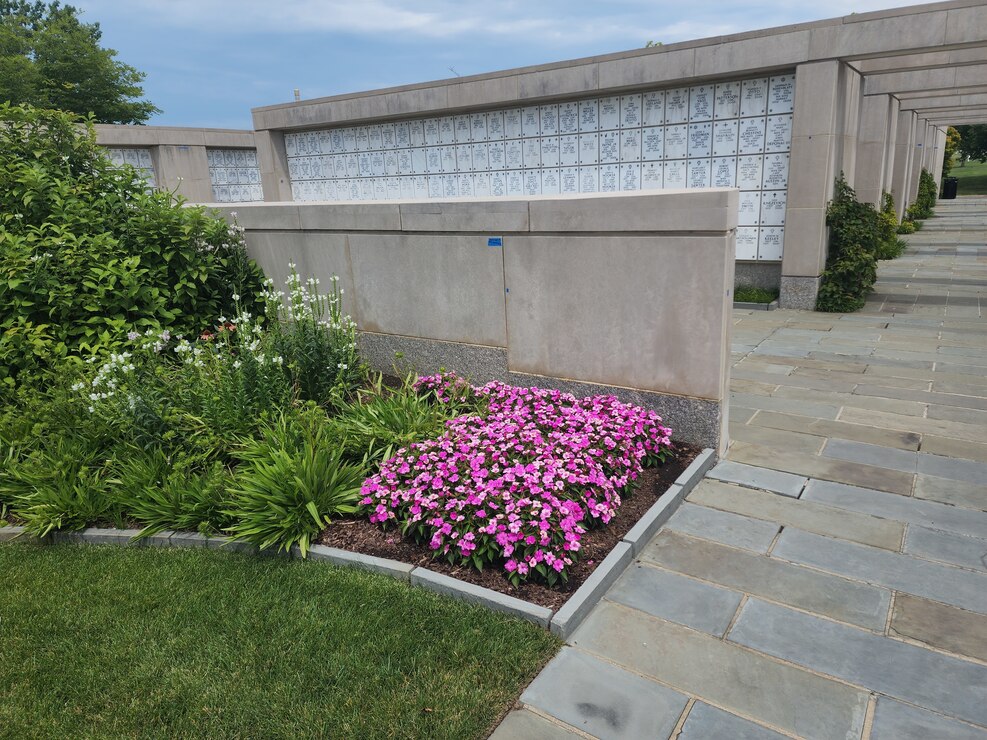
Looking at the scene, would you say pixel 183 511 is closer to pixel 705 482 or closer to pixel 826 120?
pixel 705 482

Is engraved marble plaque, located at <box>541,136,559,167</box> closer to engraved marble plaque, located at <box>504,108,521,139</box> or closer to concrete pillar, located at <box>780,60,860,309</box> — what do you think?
engraved marble plaque, located at <box>504,108,521,139</box>

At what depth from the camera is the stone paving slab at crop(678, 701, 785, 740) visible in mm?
2584

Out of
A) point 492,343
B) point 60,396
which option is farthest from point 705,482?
point 60,396

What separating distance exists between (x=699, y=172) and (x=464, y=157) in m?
4.28

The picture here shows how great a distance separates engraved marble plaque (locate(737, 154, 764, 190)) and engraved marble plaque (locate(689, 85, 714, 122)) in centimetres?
80

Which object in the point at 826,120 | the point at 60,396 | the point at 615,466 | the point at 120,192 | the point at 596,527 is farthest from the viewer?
the point at 826,120

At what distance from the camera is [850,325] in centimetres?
912

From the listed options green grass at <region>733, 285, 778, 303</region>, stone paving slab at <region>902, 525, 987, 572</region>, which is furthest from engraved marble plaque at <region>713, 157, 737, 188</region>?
stone paving slab at <region>902, 525, 987, 572</region>

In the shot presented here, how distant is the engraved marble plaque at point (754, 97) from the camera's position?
9492 millimetres

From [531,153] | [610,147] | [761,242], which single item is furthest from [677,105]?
[531,153]

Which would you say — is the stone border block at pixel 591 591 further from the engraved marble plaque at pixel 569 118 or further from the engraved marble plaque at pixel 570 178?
the engraved marble plaque at pixel 569 118

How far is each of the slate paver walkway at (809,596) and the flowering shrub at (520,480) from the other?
41 centimetres

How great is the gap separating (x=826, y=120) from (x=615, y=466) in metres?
7.12

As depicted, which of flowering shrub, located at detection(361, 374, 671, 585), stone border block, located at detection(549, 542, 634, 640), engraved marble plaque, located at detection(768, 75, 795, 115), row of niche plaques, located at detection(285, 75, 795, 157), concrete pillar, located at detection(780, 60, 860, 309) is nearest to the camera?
stone border block, located at detection(549, 542, 634, 640)
